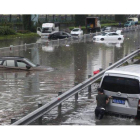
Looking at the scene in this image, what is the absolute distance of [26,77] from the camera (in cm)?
2103

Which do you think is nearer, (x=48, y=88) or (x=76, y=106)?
(x=76, y=106)

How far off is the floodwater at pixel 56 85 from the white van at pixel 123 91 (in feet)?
1.14

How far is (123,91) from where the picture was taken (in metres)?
12.5

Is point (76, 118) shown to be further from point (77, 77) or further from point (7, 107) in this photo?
point (77, 77)

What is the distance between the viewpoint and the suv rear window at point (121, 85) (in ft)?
40.7

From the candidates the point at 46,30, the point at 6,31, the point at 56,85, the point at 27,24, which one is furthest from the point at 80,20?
the point at 56,85

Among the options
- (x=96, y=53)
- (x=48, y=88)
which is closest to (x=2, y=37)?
(x=96, y=53)

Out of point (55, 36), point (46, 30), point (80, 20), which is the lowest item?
point (55, 36)

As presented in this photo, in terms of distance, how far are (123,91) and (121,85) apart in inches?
7.8

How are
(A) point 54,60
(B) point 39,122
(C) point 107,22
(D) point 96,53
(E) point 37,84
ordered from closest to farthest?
(B) point 39,122, (E) point 37,84, (A) point 54,60, (D) point 96,53, (C) point 107,22

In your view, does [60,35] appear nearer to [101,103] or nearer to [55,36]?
[55,36]

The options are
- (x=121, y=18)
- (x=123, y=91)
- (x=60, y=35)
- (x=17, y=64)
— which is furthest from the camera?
(x=121, y=18)

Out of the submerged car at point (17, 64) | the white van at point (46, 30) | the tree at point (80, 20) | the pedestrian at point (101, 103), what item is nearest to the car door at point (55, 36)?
the white van at point (46, 30)

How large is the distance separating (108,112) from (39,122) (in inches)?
85.9
